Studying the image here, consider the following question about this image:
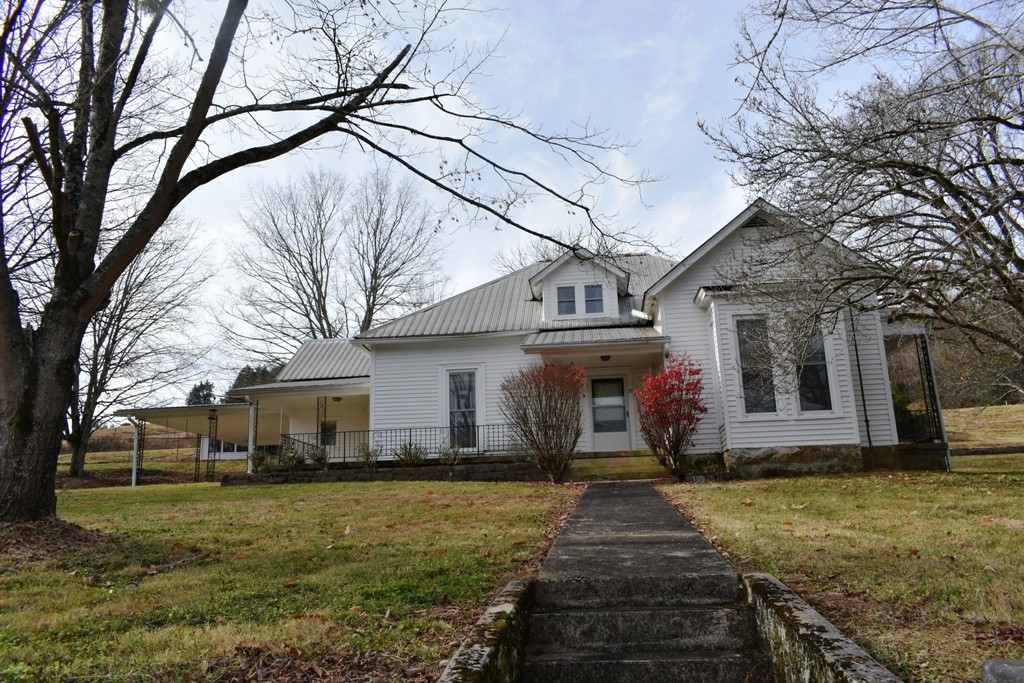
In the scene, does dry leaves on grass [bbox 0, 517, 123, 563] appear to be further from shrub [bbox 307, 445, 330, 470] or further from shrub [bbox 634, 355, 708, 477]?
shrub [bbox 307, 445, 330, 470]

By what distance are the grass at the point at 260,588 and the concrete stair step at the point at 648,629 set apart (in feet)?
1.75

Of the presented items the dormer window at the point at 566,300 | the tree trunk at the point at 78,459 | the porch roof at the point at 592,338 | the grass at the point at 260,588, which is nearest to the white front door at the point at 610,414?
the porch roof at the point at 592,338

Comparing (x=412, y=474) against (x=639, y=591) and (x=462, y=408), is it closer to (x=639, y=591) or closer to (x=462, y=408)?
(x=462, y=408)

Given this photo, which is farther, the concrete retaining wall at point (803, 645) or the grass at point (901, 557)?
the grass at point (901, 557)

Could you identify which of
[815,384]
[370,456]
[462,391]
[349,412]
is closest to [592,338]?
[462,391]

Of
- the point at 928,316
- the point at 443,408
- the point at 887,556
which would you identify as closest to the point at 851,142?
the point at 928,316

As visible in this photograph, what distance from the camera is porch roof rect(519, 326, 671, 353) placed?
15.4 meters

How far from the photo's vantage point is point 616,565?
16.3 feet

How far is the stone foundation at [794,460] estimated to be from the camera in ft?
44.0

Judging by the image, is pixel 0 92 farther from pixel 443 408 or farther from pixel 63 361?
pixel 443 408

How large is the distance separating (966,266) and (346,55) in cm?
759

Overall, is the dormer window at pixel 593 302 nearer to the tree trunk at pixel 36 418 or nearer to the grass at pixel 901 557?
the grass at pixel 901 557

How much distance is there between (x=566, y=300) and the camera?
18109mm

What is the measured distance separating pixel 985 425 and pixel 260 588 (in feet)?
123
